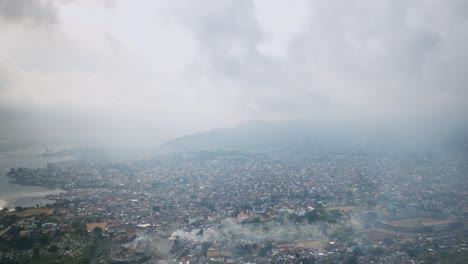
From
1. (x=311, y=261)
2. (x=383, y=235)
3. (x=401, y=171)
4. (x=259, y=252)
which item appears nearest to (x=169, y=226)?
(x=259, y=252)

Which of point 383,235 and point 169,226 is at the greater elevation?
point 169,226

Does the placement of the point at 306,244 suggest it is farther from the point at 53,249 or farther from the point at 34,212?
the point at 34,212

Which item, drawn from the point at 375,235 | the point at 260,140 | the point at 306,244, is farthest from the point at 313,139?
the point at 306,244

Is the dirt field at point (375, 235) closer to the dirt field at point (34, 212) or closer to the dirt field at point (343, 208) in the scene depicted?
the dirt field at point (343, 208)

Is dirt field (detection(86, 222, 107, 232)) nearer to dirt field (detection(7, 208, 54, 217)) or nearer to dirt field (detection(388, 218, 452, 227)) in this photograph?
dirt field (detection(7, 208, 54, 217))

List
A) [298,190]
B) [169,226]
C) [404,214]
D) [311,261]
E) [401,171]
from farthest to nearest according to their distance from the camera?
[401,171] < [298,190] < [404,214] < [169,226] < [311,261]

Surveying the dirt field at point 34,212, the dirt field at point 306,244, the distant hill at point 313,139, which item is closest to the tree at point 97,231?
the dirt field at point 34,212

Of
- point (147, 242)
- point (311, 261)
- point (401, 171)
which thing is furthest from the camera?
point (401, 171)

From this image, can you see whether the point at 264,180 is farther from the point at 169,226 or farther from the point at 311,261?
the point at 311,261

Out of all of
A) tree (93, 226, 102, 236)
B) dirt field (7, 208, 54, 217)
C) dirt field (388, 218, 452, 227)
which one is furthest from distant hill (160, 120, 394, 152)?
tree (93, 226, 102, 236)
